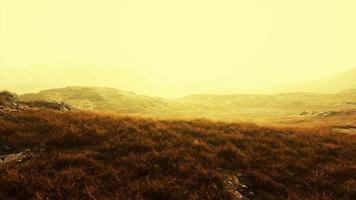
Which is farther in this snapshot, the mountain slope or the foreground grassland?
the mountain slope

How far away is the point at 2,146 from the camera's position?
316 inches

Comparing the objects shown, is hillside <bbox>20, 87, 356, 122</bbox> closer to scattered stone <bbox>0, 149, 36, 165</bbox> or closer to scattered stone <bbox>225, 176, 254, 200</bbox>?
scattered stone <bbox>0, 149, 36, 165</bbox>

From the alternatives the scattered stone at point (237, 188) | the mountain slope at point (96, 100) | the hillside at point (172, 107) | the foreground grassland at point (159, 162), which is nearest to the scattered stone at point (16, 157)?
the foreground grassland at point (159, 162)

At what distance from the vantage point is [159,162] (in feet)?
24.1

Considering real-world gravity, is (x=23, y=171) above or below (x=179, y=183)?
above

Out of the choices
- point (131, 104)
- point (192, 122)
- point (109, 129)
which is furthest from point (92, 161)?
point (131, 104)

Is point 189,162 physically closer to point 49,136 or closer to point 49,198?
point 49,198

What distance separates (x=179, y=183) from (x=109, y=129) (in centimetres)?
515

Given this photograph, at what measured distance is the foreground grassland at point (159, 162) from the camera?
225 inches

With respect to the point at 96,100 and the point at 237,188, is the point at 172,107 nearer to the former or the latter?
the point at 96,100

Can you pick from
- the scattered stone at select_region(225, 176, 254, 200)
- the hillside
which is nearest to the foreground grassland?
the scattered stone at select_region(225, 176, 254, 200)

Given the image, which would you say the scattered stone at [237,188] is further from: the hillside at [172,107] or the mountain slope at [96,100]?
the mountain slope at [96,100]

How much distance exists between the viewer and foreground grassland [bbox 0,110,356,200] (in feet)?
18.7

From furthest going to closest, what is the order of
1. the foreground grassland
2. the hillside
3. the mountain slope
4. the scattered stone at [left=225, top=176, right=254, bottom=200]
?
1. the mountain slope
2. the hillside
3. the scattered stone at [left=225, top=176, right=254, bottom=200]
4. the foreground grassland
